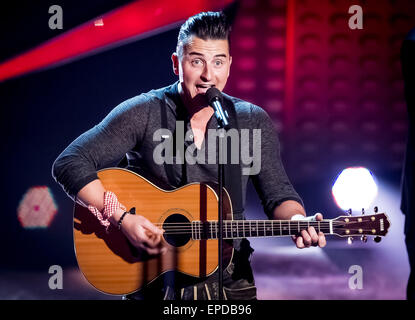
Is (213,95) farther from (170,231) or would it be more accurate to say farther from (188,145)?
(170,231)

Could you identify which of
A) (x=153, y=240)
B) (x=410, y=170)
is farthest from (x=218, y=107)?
(x=410, y=170)

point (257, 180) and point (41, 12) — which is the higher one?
point (41, 12)

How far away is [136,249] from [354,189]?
2.47 m

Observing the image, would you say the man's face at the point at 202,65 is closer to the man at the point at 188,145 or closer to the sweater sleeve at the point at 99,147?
the man at the point at 188,145

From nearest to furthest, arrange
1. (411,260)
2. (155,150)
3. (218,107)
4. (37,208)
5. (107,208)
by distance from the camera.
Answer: (218,107), (411,260), (107,208), (155,150), (37,208)

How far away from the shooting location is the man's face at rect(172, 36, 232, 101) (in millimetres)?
2533

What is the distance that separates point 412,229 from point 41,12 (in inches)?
122

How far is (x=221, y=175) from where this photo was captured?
205cm

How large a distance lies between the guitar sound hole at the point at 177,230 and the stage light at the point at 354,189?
2.23m

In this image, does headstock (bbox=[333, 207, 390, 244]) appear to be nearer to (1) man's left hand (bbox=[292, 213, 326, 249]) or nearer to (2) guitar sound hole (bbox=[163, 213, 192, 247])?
(1) man's left hand (bbox=[292, 213, 326, 249])

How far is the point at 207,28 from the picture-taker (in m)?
2.55

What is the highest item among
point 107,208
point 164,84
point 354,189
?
point 164,84

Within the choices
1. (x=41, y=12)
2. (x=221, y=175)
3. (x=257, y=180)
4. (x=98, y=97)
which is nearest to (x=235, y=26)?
(x=98, y=97)
